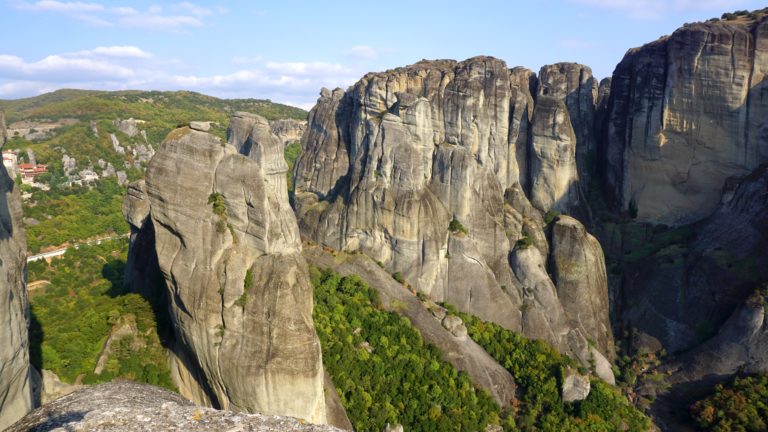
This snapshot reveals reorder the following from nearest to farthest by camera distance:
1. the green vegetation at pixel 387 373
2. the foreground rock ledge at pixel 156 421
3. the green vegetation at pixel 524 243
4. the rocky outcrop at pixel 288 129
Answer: the foreground rock ledge at pixel 156 421, the green vegetation at pixel 387 373, the green vegetation at pixel 524 243, the rocky outcrop at pixel 288 129

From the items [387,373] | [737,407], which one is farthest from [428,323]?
[737,407]

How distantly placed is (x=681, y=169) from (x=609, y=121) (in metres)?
7.65

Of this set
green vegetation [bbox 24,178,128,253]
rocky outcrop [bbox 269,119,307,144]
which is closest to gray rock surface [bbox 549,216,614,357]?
green vegetation [bbox 24,178,128,253]

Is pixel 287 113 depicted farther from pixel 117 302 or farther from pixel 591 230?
pixel 117 302

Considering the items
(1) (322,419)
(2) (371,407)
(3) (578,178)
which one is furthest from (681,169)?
(1) (322,419)

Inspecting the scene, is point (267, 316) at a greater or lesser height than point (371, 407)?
greater

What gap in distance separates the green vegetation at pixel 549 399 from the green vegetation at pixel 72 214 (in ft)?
139

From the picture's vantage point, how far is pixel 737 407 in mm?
29844

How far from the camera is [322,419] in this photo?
22375 millimetres

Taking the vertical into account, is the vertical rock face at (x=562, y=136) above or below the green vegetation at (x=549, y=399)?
above

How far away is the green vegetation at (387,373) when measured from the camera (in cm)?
2755

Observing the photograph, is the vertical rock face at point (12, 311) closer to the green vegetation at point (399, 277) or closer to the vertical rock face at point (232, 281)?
the vertical rock face at point (232, 281)

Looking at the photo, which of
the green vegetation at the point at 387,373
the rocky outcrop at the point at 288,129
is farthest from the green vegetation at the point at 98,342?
the rocky outcrop at the point at 288,129

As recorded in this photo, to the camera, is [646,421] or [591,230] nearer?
[646,421]
